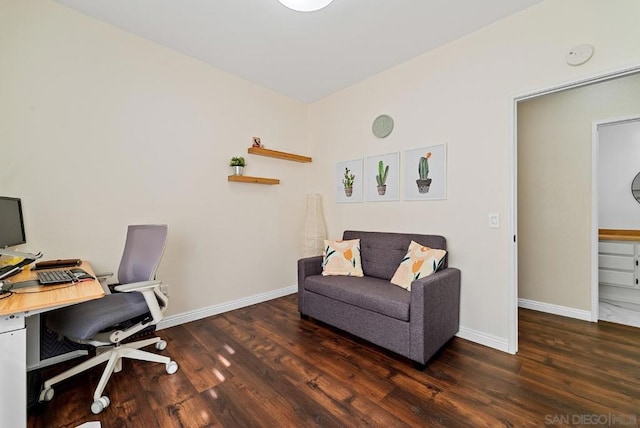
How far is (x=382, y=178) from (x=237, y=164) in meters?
1.65

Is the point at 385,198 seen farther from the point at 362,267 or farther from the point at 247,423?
the point at 247,423

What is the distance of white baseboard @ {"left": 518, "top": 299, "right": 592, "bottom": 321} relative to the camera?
8.87ft

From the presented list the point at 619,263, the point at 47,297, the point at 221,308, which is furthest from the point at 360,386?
the point at 619,263

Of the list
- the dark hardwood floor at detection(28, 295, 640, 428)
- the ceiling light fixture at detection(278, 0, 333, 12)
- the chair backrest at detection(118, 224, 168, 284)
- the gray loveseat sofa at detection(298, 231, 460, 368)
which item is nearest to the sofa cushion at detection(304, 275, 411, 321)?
the gray loveseat sofa at detection(298, 231, 460, 368)

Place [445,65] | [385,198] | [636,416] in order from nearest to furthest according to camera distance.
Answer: [636,416]
[445,65]
[385,198]

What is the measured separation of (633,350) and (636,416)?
3.19 feet

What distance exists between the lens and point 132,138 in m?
2.45

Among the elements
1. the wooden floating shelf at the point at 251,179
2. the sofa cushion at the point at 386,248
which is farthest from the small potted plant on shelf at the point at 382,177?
the wooden floating shelf at the point at 251,179

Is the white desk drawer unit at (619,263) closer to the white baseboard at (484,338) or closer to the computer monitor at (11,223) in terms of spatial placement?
the white baseboard at (484,338)

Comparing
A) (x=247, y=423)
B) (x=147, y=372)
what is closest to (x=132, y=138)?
(x=147, y=372)

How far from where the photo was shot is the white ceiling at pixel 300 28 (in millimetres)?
2068

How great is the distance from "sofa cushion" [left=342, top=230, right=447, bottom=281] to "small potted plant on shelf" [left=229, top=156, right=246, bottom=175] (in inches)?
62.4

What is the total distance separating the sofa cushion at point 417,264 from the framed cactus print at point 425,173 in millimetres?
544

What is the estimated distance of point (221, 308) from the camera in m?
3.02
